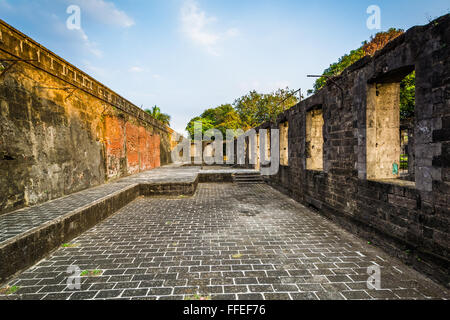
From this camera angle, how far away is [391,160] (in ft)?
14.4

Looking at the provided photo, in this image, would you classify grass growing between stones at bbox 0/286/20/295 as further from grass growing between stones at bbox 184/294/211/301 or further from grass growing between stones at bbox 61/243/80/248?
grass growing between stones at bbox 184/294/211/301

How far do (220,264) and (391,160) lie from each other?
13.4ft

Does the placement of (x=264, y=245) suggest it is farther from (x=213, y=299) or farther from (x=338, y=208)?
(x=338, y=208)

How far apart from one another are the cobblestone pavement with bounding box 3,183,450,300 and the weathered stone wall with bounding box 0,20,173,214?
7.26 ft

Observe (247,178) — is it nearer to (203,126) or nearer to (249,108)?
(249,108)

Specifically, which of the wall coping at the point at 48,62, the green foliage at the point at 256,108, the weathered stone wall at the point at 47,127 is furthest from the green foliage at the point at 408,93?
the weathered stone wall at the point at 47,127

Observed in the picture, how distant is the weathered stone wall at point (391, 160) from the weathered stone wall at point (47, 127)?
763 cm

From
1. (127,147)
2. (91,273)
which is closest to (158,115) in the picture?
(127,147)

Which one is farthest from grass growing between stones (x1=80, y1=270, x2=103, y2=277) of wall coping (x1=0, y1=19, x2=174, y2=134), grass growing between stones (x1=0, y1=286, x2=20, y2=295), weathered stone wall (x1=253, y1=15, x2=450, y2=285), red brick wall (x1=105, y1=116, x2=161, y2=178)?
red brick wall (x1=105, y1=116, x2=161, y2=178)

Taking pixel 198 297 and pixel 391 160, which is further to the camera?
pixel 391 160

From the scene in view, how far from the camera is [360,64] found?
14.6 feet

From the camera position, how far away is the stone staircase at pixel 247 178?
12.0 m

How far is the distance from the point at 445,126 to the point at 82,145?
30.9 feet

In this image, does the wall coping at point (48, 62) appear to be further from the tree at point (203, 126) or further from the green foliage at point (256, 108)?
the tree at point (203, 126)
